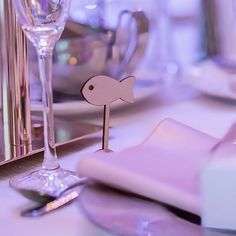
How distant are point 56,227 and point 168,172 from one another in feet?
0.21

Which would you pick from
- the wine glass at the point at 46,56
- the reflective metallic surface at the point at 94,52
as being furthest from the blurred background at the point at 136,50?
the wine glass at the point at 46,56

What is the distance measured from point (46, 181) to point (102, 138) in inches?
2.9

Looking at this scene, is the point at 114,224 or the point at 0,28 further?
the point at 0,28

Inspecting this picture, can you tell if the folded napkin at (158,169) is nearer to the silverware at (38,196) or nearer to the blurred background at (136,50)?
the silverware at (38,196)

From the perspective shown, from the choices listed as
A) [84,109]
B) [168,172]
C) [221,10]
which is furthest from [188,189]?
[221,10]

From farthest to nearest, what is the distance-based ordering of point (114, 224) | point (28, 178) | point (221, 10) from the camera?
point (221, 10)
point (28, 178)
point (114, 224)

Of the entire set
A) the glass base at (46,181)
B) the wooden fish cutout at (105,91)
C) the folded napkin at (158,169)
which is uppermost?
the wooden fish cutout at (105,91)

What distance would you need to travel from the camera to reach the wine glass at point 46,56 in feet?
1.07

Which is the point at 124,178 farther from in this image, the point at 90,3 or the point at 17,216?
the point at 90,3

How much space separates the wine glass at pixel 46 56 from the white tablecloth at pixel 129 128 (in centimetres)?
2

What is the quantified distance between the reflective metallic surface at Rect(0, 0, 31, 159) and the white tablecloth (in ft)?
0.09

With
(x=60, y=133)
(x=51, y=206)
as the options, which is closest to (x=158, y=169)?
(x=51, y=206)

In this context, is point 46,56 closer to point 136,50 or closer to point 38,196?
point 38,196

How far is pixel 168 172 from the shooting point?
28cm
